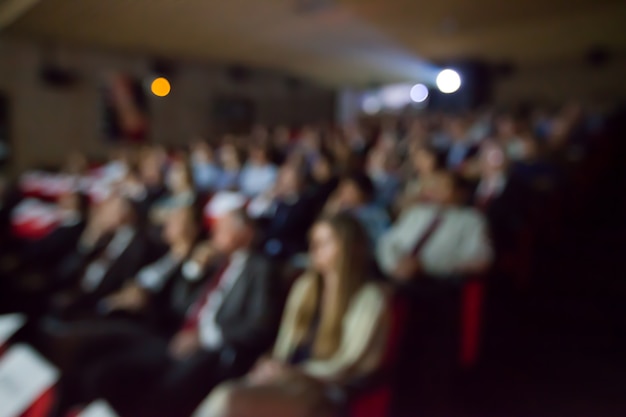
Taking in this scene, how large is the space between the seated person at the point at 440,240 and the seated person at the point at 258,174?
1.77m

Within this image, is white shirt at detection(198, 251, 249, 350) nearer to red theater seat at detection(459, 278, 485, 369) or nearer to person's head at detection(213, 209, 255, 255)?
person's head at detection(213, 209, 255, 255)

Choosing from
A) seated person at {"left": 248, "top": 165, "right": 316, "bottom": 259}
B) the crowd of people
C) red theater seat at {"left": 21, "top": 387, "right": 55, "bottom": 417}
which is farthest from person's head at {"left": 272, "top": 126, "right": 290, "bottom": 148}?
red theater seat at {"left": 21, "top": 387, "right": 55, "bottom": 417}

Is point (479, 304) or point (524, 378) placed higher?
point (479, 304)

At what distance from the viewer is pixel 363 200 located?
2.59m

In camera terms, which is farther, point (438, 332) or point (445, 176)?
point (445, 176)

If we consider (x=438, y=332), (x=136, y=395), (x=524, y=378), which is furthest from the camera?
(x=524, y=378)

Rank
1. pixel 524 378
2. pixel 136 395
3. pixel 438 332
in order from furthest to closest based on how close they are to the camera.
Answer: pixel 524 378, pixel 438 332, pixel 136 395

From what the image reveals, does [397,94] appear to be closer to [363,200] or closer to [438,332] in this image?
[363,200]

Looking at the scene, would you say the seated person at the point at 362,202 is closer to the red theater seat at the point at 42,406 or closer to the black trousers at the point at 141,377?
the black trousers at the point at 141,377

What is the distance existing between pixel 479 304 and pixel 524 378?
306 millimetres

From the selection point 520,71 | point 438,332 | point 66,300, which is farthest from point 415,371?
point 520,71

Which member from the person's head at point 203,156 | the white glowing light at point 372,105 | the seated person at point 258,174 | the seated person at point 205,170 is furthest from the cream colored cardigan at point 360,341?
the white glowing light at point 372,105

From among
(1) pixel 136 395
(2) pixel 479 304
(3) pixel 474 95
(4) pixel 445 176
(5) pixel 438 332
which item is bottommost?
(1) pixel 136 395

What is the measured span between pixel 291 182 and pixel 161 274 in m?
1.31
